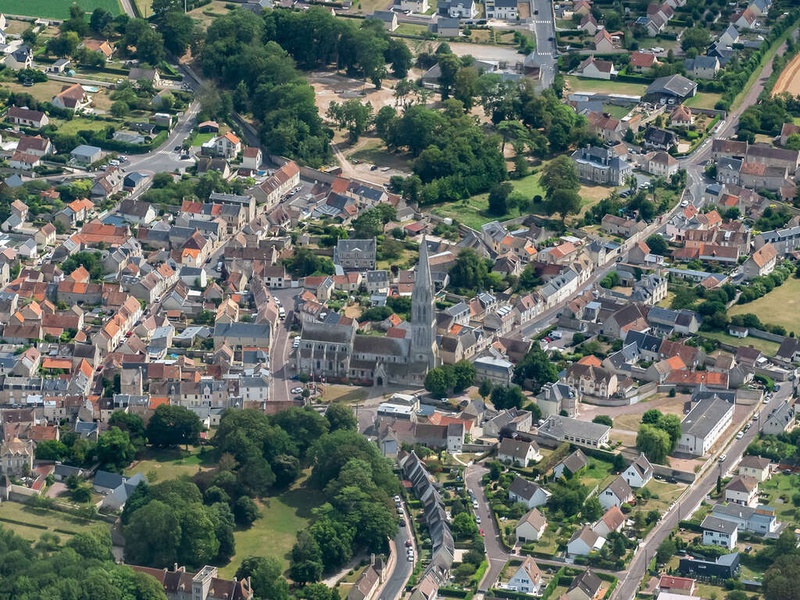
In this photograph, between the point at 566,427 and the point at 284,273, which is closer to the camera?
the point at 566,427

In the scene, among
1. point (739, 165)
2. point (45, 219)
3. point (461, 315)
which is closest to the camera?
point (461, 315)

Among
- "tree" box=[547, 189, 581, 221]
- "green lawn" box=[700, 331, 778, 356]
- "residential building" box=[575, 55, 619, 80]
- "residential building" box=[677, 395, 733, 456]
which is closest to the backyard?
"residential building" box=[677, 395, 733, 456]

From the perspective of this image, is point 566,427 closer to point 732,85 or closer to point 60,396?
point 60,396

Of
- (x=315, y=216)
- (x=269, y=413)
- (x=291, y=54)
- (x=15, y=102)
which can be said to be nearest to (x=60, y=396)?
(x=269, y=413)

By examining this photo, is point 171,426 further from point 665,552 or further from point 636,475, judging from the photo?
point 665,552

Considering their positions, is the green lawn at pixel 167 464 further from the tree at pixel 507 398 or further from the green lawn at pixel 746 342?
the green lawn at pixel 746 342

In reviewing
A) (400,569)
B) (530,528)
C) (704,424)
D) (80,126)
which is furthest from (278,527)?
(80,126)

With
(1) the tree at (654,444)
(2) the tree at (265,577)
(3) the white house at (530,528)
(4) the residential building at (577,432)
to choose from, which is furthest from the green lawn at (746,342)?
(2) the tree at (265,577)
